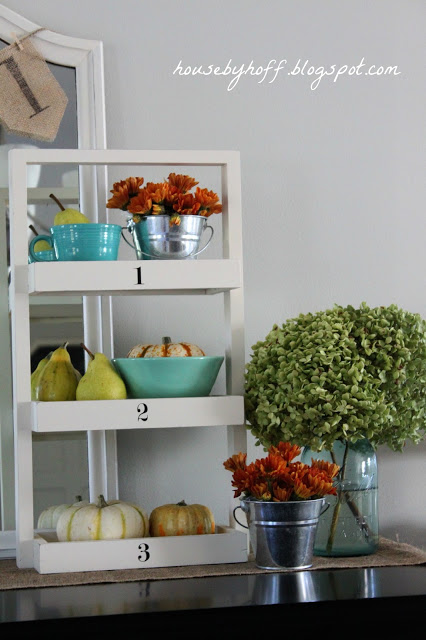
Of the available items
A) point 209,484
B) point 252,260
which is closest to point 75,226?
point 252,260

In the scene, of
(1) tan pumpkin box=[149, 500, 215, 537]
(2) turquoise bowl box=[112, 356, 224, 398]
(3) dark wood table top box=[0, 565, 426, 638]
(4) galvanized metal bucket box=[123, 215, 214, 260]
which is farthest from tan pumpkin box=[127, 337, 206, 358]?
(3) dark wood table top box=[0, 565, 426, 638]

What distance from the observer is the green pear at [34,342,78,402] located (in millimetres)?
1486

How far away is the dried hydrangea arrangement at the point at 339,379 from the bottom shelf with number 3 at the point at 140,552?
0.59 ft

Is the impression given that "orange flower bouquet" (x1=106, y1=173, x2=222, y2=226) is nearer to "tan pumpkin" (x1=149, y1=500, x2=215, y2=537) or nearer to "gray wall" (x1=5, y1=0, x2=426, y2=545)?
"gray wall" (x1=5, y1=0, x2=426, y2=545)

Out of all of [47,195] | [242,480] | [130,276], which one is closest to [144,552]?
[242,480]

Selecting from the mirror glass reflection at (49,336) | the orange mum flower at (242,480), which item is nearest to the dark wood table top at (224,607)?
the orange mum flower at (242,480)

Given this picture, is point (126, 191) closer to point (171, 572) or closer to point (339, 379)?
point (339, 379)

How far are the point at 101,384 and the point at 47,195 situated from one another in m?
0.41

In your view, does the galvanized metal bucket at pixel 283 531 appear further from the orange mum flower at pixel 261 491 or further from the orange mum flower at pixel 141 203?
the orange mum flower at pixel 141 203

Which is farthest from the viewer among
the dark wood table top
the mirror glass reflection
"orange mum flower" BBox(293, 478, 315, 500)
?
the mirror glass reflection

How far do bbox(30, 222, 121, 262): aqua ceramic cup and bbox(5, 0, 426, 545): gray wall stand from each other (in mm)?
258

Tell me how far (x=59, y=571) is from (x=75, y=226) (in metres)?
0.54

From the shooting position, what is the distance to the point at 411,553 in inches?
58.7

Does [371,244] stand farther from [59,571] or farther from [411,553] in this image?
[59,571]
